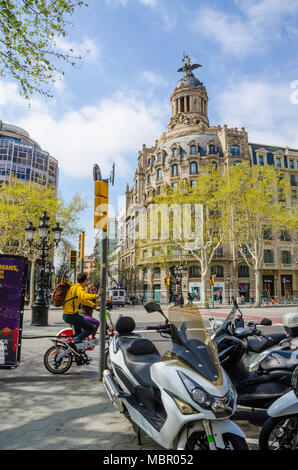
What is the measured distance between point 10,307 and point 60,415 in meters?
2.12

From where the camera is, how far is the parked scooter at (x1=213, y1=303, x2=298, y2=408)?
3.70 meters

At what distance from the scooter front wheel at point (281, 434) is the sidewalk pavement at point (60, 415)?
969 millimetres

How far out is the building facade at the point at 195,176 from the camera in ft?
146

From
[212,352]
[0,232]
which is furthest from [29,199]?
[212,352]

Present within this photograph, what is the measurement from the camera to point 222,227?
99.9 feet

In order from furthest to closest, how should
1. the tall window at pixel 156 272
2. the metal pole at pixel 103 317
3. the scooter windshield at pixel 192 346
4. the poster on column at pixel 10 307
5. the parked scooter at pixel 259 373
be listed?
the tall window at pixel 156 272 → the metal pole at pixel 103 317 → the poster on column at pixel 10 307 → the parked scooter at pixel 259 373 → the scooter windshield at pixel 192 346

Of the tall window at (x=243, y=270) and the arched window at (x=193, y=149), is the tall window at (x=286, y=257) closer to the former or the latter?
the tall window at (x=243, y=270)

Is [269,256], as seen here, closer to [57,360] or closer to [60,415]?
[57,360]

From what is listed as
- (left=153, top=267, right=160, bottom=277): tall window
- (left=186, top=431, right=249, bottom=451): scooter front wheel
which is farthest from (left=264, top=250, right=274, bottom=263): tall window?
(left=186, top=431, right=249, bottom=451): scooter front wheel

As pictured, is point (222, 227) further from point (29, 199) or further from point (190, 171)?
point (190, 171)

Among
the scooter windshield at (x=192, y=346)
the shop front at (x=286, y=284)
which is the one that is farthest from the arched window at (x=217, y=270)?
the scooter windshield at (x=192, y=346)

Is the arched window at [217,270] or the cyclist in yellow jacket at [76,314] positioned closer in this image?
the cyclist in yellow jacket at [76,314]

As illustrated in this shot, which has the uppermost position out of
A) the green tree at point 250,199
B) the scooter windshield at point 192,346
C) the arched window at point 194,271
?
the green tree at point 250,199

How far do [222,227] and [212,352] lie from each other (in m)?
28.6
